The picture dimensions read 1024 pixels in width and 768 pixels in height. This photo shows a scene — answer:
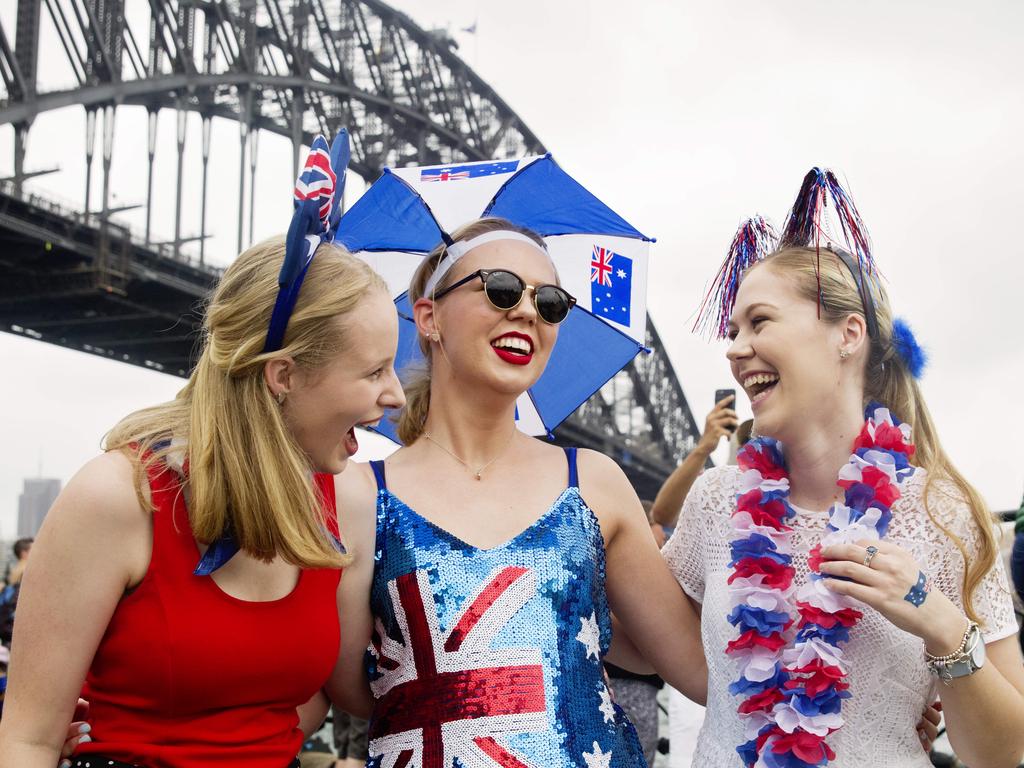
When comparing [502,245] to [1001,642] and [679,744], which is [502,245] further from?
[679,744]

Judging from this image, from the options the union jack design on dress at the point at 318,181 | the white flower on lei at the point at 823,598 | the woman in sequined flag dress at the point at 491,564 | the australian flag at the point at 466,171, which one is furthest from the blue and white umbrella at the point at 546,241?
the white flower on lei at the point at 823,598

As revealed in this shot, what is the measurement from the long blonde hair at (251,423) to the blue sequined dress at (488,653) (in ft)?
0.92

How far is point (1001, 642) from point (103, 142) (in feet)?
75.1

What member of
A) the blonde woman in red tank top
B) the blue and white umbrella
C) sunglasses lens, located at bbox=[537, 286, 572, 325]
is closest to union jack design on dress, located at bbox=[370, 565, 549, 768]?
the blonde woman in red tank top

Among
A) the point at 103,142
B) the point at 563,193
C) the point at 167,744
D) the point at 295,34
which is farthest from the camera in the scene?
the point at 295,34

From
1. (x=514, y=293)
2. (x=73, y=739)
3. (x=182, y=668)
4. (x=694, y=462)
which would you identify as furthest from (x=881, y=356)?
(x=694, y=462)

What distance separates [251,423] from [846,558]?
3.37 ft

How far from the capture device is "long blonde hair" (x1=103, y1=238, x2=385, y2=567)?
174 centimetres

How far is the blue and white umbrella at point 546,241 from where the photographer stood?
253 cm

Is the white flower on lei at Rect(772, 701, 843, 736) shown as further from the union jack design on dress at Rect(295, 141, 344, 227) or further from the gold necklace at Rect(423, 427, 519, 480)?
the union jack design on dress at Rect(295, 141, 344, 227)

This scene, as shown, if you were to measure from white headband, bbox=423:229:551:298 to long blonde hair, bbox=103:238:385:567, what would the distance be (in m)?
0.41

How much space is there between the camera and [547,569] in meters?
2.10

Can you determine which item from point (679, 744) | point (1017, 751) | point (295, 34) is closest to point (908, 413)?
point (1017, 751)

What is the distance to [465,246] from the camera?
2357 mm
